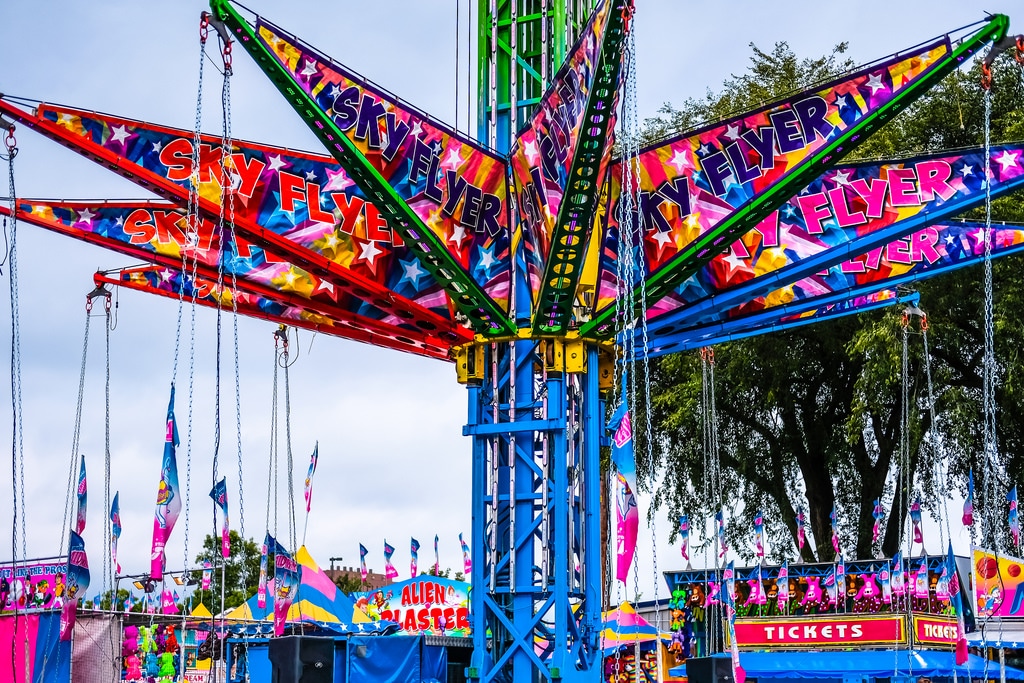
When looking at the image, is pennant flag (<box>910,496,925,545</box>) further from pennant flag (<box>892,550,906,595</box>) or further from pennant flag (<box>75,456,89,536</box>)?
pennant flag (<box>75,456,89,536</box>)

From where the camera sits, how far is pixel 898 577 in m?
26.3

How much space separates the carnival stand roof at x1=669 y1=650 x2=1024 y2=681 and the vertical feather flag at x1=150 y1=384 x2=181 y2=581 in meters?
11.2

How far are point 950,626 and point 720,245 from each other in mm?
12958

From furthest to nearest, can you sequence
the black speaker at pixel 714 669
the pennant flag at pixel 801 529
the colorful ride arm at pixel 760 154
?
the pennant flag at pixel 801 529 → the colorful ride arm at pixel 760 154 → the black speaker at pixel 714 669

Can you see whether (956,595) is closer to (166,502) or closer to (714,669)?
(714,669)

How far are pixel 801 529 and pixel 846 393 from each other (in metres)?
3.89

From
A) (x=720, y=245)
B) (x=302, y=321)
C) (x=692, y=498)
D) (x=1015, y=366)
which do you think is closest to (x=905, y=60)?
(x=720, y=245)

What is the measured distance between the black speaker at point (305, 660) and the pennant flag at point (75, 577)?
5.18 m

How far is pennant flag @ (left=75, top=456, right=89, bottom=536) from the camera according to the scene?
19203 mm

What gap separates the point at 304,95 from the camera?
1568 centimetres

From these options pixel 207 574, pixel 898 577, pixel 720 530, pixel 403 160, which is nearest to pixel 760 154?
pixel 403 160

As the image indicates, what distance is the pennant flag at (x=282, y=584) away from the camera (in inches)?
698

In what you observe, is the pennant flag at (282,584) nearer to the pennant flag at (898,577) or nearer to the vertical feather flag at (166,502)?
the vertical feather flag at (166,502)

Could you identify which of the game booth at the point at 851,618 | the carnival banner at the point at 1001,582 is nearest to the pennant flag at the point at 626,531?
the game booth at the point at 851,618
